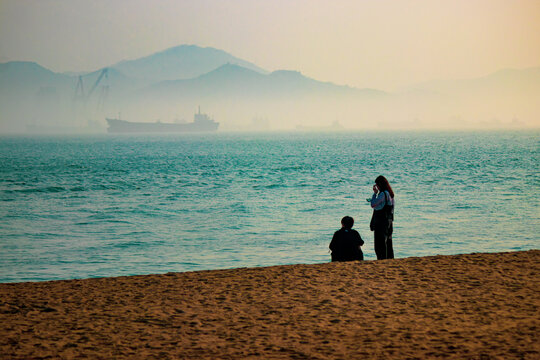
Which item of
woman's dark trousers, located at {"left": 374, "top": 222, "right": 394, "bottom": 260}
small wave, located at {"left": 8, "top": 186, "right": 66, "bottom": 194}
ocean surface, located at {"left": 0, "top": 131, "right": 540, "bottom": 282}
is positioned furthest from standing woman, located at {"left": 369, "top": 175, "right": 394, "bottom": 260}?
small wave, located at {"left": 8, "top": 186, "right": 66, "bottom": 194}

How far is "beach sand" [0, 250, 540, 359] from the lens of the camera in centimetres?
566

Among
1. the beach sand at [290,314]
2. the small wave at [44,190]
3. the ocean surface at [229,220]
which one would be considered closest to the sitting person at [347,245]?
the beach sand at [290,314]

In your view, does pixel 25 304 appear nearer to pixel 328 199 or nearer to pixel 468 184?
pixel 328 199

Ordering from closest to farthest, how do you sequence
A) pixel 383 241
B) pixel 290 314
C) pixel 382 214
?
1. pixel 290 314
2. pixel 382 214
3. pixel 383 241

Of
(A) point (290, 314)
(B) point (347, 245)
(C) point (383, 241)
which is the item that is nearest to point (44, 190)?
(C) point (383, 241)

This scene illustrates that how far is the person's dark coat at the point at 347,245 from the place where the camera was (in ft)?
32.4

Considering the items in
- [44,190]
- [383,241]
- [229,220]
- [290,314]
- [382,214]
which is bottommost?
[44,190]

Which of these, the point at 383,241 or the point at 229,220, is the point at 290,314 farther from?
the point at 229,220

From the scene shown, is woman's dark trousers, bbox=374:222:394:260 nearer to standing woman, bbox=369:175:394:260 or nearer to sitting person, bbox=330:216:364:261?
standing woman, bbox=369:175:394:260

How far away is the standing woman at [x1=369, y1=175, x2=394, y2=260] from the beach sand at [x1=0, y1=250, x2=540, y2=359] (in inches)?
34.2

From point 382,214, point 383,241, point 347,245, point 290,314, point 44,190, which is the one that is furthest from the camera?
point 44,190

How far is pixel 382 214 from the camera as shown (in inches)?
400

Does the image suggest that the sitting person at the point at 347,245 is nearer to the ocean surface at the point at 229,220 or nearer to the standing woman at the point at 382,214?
the standing woman at the point at 382,214

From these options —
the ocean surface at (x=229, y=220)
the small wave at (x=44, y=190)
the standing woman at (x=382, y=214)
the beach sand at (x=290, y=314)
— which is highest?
the standing woman at (x=382, y=214)
